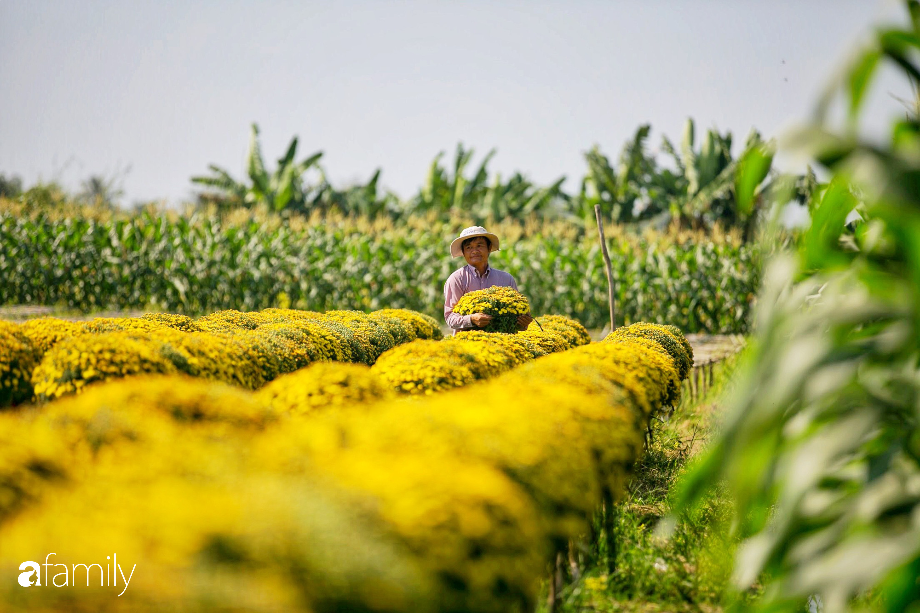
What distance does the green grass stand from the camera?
2688 mm

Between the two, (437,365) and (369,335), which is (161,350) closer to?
(437,365)

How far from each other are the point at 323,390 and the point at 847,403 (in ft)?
5.82

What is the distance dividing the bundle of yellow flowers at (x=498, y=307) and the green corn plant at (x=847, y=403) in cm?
335

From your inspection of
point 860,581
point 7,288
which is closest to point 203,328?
point 860,581

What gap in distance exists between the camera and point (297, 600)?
112cm

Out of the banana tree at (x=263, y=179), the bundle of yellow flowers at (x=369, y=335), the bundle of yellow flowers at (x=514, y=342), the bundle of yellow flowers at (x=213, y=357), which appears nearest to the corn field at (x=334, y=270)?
the banana tree at (x=263, y=179)

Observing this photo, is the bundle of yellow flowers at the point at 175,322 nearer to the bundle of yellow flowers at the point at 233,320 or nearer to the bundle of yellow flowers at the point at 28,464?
the bundle of yellow flowers at the point at 233,320

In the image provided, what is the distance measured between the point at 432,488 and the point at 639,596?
1.79 m

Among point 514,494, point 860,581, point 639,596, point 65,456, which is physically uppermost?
point 65,456

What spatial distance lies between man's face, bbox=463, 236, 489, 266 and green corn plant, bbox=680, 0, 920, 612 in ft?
13.9

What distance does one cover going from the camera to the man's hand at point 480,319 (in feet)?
16.3

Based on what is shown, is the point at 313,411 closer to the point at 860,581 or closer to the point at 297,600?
the point at 297,600

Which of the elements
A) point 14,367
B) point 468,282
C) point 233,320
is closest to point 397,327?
point 468,282

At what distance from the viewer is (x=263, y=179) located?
17.6m
